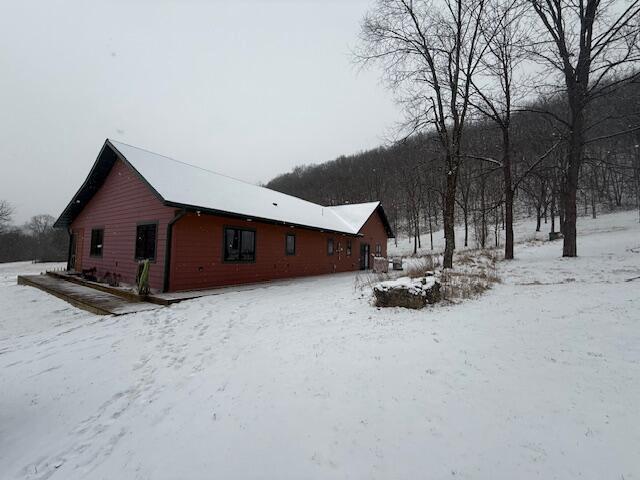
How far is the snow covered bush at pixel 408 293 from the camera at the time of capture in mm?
6133

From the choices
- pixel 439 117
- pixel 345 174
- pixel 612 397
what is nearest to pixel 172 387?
pixel 612 397

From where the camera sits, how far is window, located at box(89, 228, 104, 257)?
13.1 meters

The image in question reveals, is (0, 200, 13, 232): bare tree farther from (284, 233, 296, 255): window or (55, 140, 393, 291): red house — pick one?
(284, 233, 296, 255): window

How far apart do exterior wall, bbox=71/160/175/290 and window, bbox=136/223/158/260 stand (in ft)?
0.73

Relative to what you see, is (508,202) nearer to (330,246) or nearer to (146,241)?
(330,246)

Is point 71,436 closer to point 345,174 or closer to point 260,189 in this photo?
point 260,189

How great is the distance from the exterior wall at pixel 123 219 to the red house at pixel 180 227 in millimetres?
38

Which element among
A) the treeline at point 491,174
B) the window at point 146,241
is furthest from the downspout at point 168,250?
the treeline at point 491,174

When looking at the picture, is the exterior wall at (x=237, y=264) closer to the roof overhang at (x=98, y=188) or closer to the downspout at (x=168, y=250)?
the downspout at (x=168, y=250)

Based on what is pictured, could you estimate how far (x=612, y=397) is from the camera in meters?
2.78

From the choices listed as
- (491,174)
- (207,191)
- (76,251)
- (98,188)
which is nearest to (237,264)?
(207,191)

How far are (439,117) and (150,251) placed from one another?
13.1 m

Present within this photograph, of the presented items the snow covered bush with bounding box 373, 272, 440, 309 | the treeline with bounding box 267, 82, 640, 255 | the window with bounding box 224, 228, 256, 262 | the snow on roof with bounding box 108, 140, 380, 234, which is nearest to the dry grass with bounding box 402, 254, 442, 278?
the snow covered bush with bounding box 373, 272, 440, 309

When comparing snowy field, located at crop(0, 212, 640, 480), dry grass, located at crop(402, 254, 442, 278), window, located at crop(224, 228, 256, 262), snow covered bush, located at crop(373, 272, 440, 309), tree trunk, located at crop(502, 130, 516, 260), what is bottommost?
snowy field, located at crop(0, 212, 640, 480)
